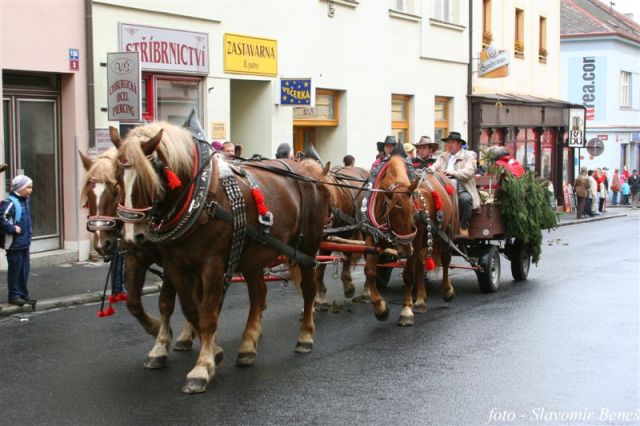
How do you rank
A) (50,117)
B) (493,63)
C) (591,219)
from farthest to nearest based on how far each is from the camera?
(591,219) → (493,63) → (50,117)

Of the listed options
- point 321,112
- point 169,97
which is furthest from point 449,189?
point 321,112

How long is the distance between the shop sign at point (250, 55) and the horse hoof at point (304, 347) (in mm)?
10242

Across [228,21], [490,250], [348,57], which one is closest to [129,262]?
[490,250]

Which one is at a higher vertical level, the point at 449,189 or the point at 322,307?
the point at 449,189

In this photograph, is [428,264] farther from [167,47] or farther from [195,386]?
[167,47]

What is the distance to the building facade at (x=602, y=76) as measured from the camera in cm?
4928

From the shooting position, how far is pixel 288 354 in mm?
8422

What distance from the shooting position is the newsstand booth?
92.4ft

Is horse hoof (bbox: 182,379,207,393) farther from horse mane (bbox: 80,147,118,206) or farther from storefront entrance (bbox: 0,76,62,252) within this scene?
storefront entrance (bbox: 0,76,62,252)

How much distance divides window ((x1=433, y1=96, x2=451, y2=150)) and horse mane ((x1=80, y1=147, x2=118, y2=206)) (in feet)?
65.3

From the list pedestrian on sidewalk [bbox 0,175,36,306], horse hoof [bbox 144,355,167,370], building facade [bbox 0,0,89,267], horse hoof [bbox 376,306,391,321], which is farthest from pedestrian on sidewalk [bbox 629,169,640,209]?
horse hoof [bbox 144,355,167,370]

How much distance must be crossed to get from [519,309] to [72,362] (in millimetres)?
5313

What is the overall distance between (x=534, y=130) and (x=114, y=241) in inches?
1061

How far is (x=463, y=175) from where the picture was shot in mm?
12055
